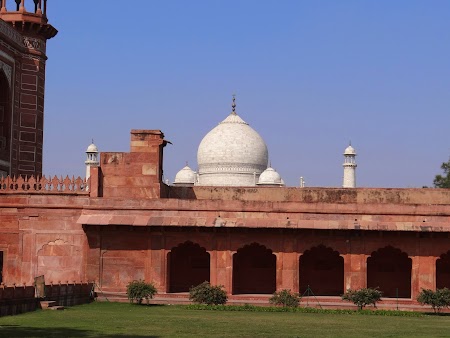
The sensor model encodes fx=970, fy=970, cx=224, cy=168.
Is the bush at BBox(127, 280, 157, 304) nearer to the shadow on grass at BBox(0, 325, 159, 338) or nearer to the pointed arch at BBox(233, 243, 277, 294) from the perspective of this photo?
the pointed arch at BBox(233, 243, 277, 294)

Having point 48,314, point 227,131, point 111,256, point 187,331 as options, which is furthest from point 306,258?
point 227,131

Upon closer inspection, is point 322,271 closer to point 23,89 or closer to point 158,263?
point 158,263

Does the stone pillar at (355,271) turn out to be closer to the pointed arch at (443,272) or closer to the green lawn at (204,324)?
the pointed arch at (443,272)

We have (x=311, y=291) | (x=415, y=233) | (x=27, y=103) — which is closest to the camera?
(x=415, y=233)

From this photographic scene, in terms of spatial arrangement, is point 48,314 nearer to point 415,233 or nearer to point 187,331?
point 187,331

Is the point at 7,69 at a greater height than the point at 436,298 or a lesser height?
greater

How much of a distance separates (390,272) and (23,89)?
638 inches

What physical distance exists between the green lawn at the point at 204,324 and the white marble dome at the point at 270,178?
34247 mm

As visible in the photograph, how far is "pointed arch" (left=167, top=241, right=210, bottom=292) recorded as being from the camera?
105ft

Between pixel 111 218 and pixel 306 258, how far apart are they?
21.8 ft

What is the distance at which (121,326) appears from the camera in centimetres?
1883

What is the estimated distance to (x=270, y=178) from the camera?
5944 cm

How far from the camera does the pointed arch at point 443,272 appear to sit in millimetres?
31109

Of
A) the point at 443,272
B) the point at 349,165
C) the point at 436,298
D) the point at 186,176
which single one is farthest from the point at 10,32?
the point at 349,165
